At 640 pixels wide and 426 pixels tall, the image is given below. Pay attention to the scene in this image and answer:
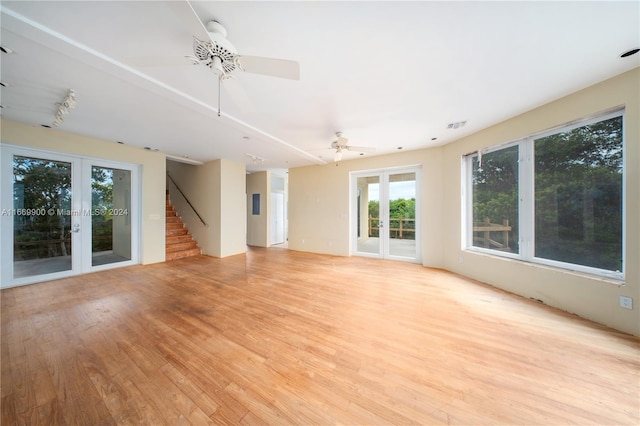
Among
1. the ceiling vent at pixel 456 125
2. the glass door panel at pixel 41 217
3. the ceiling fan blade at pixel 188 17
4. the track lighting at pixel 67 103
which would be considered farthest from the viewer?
the glass door panel at pixel 41 217

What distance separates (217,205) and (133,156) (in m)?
2.11

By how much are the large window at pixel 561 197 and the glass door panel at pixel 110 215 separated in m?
7.76

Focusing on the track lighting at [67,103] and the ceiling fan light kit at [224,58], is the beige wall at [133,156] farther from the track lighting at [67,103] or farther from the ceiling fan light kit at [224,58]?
the ceiling fan light kit at [224,58]

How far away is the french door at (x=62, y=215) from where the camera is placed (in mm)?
3525

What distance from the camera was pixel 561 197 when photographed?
2.87 m

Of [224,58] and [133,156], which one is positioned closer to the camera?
[224,58]

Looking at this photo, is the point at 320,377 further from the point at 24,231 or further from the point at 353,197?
the point at 24,231

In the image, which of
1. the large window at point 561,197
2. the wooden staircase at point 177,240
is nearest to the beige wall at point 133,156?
the wooden staircase at point 177,240

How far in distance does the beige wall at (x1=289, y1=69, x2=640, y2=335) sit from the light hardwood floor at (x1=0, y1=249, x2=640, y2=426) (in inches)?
11.0

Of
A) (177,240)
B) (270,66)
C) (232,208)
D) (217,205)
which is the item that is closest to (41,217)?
(177,240)

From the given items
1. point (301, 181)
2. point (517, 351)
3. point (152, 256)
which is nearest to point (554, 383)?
point (517, 351)

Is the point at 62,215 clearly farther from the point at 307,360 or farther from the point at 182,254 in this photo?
the point at 307,360

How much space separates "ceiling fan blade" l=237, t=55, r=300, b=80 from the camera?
1587 millimetres

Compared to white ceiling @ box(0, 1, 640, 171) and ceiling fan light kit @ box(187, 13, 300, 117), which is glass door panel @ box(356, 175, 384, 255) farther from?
ceiling fan light kit @ box(187, 13, 300, 117)
